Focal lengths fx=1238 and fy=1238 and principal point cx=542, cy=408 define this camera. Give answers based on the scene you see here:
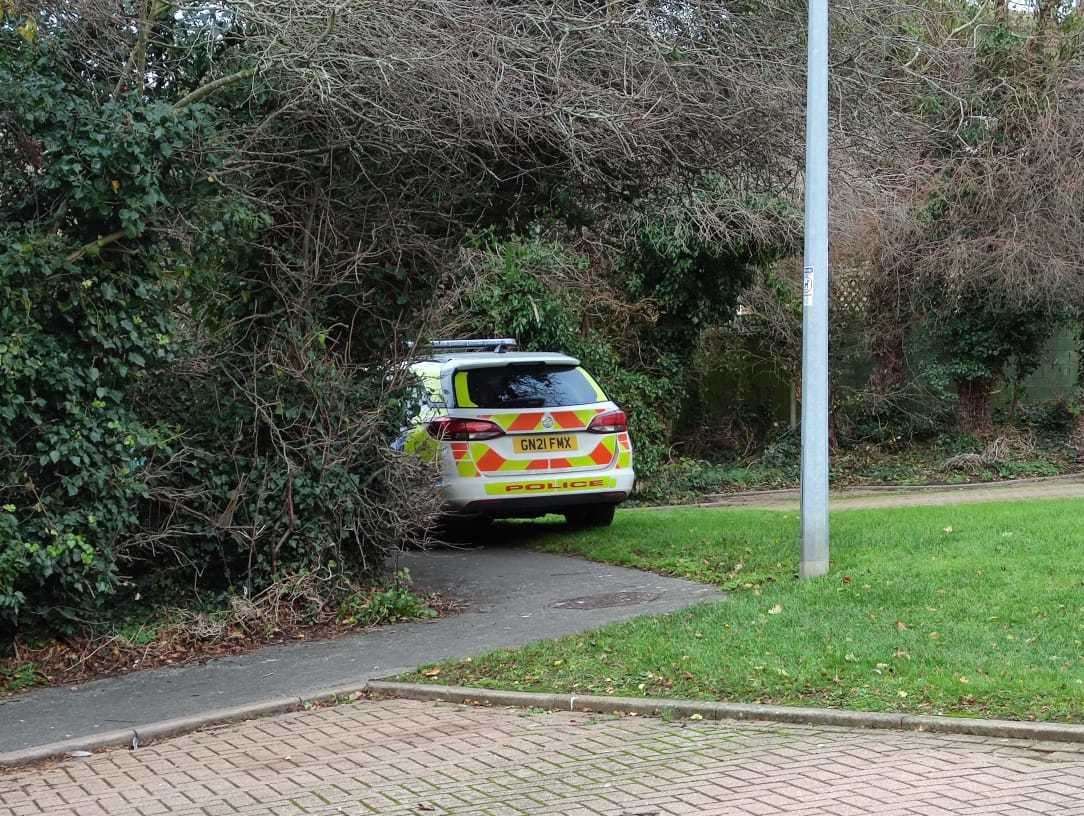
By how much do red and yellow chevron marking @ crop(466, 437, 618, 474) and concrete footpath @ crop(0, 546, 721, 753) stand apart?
87 centimetres

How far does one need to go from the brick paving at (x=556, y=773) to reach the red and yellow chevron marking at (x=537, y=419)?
4.90m

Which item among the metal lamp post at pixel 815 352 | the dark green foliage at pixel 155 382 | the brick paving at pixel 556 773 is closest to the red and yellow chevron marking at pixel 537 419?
the dark green foliage at pixel 155 382

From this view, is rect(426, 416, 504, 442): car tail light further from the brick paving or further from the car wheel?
the brick paving

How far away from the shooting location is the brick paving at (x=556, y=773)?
505 centimetres

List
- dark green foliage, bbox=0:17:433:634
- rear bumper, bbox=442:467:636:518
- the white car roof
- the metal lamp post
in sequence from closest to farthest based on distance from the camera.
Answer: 1. dark green foliage, bbox=0:17:433:634
2. the metal lamp post
3. rear bumper, bbox=442:467:636:518
4. the white car roof

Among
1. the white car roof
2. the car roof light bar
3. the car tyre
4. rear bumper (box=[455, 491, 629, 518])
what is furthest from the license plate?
the car roof light bar

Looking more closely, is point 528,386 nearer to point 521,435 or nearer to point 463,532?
point 521,435

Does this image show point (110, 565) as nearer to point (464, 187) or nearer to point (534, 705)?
point (534, 705)

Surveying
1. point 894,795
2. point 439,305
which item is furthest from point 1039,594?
point 439,305

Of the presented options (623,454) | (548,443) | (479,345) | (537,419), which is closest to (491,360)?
(537,419)

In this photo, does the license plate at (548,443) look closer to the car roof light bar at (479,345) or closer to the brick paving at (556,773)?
the car roof light bar at (479,345)

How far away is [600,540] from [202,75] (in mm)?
5933

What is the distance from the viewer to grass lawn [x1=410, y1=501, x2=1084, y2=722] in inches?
248

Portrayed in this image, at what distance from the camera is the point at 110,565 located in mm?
7523
